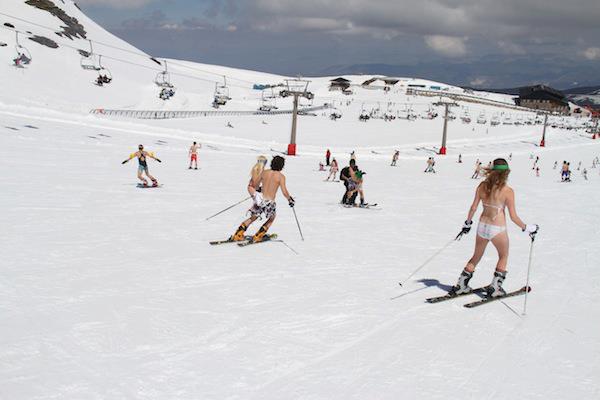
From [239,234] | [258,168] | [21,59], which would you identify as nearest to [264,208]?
[258,168]

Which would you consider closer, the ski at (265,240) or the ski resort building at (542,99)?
the ski at (265,240)

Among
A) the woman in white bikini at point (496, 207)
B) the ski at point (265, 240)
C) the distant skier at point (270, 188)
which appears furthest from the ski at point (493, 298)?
the ski at point (265, 240)

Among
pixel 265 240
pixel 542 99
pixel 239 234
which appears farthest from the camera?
pixel 542 99

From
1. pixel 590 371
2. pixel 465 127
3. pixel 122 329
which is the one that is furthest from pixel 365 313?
pixel 465 127

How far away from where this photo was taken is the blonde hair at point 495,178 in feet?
18.4

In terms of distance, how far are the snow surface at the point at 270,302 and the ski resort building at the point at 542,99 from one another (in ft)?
417

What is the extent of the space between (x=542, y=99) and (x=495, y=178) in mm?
141673

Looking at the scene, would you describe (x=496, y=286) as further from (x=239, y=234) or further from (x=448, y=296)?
(x=239, y=234)

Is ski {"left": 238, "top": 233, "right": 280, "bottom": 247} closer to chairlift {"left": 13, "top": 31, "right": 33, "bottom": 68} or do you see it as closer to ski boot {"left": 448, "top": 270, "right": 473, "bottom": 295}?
ski boot {"left": 448, "top": 270, "right": 473, "bottom": 295}

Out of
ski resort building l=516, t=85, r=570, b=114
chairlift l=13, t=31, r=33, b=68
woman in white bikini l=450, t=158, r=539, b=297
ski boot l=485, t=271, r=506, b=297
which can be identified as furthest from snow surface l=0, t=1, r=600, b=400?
ski resort building l=516, t=85, r=570, b=114

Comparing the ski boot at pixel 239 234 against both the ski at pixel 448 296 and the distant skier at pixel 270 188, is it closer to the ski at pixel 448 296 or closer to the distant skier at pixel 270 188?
the distant skier at pixel 270 188

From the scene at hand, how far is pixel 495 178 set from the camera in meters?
5.67

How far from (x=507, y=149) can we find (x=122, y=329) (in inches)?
2008

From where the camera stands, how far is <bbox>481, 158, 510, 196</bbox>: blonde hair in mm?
5621
